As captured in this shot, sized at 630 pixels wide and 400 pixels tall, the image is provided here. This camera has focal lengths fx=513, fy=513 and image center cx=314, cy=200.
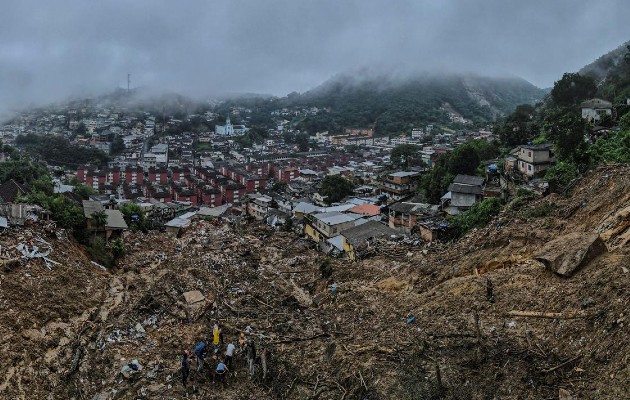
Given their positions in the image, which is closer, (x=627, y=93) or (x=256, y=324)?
(x=256, y=324)

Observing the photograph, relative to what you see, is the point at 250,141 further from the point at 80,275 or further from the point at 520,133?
the point at 80,275

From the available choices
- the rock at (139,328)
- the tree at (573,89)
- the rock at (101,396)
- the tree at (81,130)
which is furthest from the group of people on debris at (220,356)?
the tree at (81,130)

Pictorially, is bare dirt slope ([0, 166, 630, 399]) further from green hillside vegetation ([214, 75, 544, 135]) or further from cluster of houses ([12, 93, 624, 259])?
green hillside vegetation ([214, 75, 544, 135])

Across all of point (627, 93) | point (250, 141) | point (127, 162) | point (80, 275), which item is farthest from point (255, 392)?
point (250, 141)

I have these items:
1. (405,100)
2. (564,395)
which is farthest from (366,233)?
(405,100)

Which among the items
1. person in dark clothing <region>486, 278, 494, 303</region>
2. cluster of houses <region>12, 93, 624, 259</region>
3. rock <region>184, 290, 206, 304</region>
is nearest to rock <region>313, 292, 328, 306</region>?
rock <region>184, 290, 206, 304</region>

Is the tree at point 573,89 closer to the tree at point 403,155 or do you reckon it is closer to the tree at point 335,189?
the tree at point 403,155
